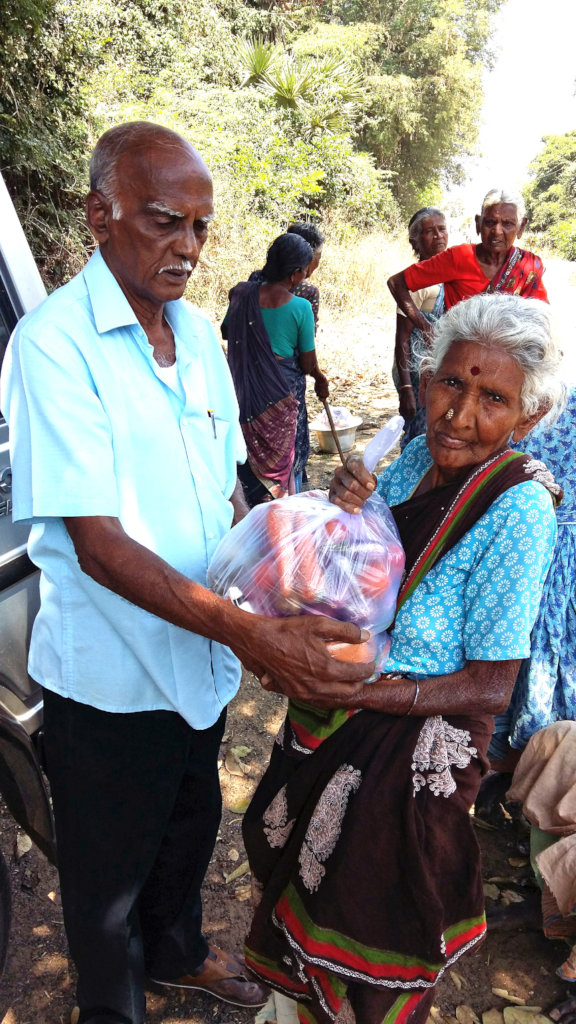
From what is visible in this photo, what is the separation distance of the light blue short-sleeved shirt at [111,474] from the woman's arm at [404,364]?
11.1 feet

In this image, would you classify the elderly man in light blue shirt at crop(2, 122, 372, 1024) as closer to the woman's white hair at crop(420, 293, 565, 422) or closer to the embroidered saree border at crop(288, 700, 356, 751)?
the embroidered saree border at crop(288, 700, 356, 751)

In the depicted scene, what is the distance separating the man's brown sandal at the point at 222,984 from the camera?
204 cm

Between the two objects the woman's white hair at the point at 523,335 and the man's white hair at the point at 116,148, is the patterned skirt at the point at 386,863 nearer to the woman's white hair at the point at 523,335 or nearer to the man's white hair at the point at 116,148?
the woman's white hair at the point at 523,335

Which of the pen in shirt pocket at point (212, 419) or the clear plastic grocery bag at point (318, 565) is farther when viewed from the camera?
the pen in shirt pocket at point (212, 419)

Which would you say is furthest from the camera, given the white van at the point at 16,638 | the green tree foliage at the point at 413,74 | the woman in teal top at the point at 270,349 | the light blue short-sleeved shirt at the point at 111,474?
the green tree foliage at the point at 413,74

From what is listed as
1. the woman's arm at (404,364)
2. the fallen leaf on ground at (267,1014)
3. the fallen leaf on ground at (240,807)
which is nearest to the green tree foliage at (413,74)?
the woman's arm at (404,364)

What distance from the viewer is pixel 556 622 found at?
8.07ft

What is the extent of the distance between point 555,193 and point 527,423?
37.9 metres

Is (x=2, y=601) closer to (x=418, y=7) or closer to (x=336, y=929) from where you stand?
(x=336, y=929)

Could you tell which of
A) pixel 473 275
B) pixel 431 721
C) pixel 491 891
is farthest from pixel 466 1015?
pixel 473 275

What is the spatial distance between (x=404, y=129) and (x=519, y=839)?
2409 centimetres

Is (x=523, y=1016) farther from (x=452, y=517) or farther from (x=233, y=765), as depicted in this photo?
(x=452, y=517)

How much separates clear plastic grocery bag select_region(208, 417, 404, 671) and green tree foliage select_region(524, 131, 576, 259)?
31.0m

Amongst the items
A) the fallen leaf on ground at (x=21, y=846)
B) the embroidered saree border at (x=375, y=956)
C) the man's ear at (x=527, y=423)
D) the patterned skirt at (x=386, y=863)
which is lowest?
the fallen leaf on ground at (x=21, y=846)
